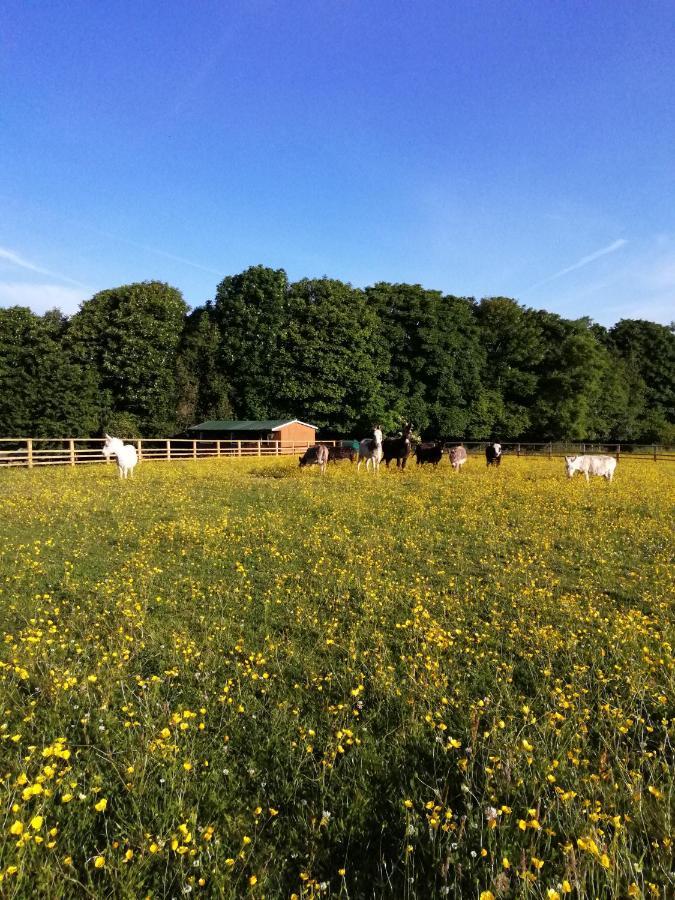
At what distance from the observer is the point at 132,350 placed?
4419cm

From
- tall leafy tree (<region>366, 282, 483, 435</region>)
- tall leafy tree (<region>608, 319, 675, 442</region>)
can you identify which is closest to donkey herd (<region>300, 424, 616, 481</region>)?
tall leafy tree (<region>366, 282, 483, 435</region>)

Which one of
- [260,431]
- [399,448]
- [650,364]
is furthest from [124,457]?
[650,364]

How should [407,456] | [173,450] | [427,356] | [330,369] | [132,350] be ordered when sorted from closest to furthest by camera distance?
[407,456] → [173,450] → [132,350] → [330,369] → [427,356]

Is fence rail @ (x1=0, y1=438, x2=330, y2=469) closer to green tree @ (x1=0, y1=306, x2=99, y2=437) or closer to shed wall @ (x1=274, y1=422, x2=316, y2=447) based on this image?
shed wall @ (x1=274, y1=422, x2=316, y2=447)

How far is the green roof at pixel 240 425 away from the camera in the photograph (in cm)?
4347

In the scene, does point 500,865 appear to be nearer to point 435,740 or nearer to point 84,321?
point 435,740

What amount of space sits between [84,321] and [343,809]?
5002 centimetres

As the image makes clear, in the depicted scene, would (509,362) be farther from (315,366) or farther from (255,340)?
(255,340)

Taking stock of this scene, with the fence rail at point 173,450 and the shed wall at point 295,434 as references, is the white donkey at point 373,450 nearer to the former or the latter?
the fence rail at point 173,450

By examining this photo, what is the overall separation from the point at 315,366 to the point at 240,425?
32.6 ft

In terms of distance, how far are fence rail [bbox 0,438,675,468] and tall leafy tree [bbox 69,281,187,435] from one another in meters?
4.00

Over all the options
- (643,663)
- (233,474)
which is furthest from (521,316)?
(643,663)

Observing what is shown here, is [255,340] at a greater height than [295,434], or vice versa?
[255,340]

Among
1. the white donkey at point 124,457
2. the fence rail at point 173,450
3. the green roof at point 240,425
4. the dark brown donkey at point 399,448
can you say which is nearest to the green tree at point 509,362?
the fence rail at point 173,450
